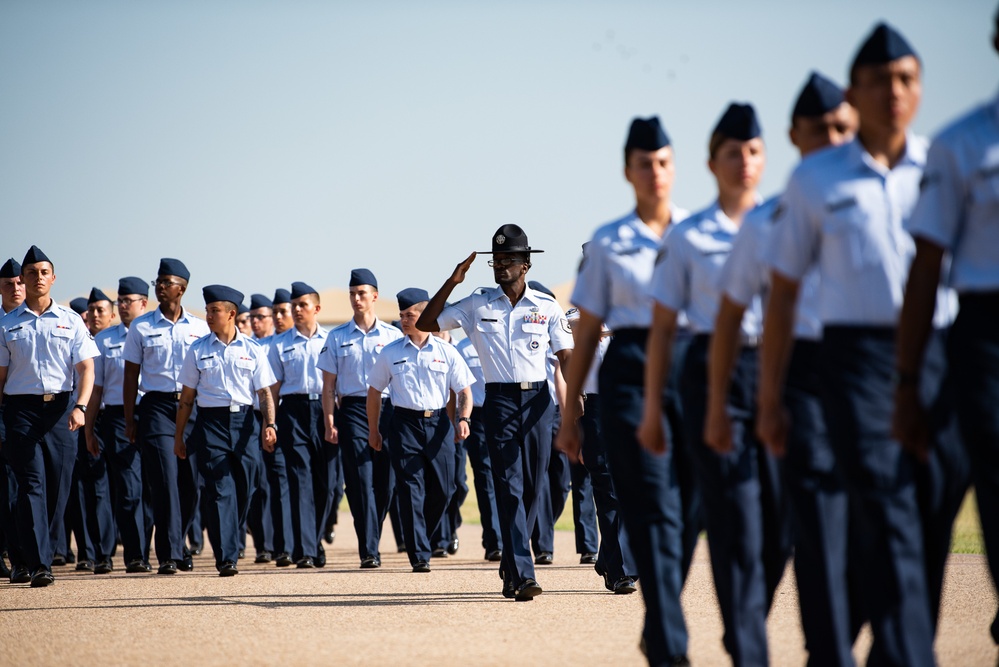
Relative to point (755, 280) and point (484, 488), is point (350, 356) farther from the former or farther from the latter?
point (755, 280)

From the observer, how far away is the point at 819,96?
5.89 m

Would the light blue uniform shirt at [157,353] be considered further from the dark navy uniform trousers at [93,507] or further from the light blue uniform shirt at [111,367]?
the dark navy uniform trousers at [93,507]

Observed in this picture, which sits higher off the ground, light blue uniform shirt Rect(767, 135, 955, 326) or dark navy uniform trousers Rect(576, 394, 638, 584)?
light blue uniform shirt Rect(767, 135, 955, 326)

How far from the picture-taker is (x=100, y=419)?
50.3 ft

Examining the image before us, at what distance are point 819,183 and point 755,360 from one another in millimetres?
1222

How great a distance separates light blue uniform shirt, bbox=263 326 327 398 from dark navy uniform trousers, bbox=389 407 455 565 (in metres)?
2.29

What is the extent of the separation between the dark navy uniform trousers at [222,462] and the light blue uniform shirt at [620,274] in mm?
7340

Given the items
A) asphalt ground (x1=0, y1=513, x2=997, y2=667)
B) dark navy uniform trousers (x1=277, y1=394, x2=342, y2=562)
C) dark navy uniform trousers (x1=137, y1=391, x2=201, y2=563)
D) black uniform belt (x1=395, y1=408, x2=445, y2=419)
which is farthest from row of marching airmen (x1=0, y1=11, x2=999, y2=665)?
dark navy uniform trousers (x1=277, y1=394, x2=342, y2=562)

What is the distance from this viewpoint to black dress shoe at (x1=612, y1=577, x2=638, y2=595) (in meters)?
10.9

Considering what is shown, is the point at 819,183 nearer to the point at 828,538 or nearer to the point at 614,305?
the point at 828,538

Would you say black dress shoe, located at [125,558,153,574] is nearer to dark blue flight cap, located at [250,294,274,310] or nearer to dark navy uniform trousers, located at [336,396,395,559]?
dark navy uniform trousers, located at [336,396,395,559]

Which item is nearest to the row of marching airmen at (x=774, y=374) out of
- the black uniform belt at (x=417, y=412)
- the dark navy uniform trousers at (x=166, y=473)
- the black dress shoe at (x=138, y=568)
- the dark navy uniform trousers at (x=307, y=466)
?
the dark navy uniform trousers at (x=166, y=473)

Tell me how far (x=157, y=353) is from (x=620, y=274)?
799 centimetres

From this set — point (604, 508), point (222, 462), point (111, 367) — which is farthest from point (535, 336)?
point (111, 367)
